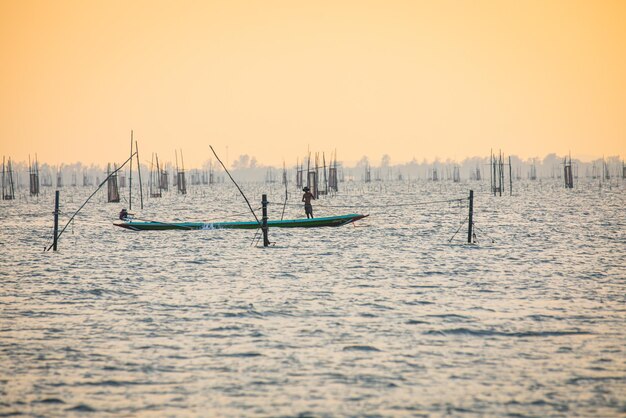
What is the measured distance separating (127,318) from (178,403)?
439 cm

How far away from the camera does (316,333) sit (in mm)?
9609

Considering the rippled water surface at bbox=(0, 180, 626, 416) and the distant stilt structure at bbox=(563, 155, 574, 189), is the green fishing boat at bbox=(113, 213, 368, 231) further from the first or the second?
the distant stilt structure at bbox=(563, 155, 574, 189)

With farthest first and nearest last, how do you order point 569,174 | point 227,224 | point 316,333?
point 569,174
point 227,224
point 316,333

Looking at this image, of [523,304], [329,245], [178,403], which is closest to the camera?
[178,403]

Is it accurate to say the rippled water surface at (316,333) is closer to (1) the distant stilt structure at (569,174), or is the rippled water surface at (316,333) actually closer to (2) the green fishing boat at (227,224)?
(2) the green fishing boat at (227,224)

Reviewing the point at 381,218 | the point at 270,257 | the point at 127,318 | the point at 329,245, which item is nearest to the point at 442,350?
the point at 127,318

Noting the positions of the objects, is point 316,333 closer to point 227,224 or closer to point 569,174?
point 227,224

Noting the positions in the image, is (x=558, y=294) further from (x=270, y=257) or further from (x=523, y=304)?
(x=270, y=257)

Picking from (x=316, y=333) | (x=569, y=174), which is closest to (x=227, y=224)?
(x=316, y=333)

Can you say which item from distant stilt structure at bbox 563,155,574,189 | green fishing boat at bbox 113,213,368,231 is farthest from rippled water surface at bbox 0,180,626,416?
distant stilt structure at bbox 563,155,574,189

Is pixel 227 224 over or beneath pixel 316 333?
over

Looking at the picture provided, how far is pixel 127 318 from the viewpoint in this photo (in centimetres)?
1080

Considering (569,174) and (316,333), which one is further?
(569,174)

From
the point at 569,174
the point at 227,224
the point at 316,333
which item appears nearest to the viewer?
the point at 316,333
